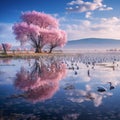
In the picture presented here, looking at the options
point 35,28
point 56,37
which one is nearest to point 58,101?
point 35,28

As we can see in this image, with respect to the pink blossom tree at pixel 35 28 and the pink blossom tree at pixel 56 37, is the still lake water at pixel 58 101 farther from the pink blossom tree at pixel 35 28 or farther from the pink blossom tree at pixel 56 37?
the pink blossom tree at pixel 56 37

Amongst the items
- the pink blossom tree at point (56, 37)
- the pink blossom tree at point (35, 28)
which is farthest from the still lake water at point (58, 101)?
the pink blossom tree at point (56, 37)

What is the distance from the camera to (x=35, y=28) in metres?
61.4

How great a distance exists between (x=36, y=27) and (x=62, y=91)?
44.8m

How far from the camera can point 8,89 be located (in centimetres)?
1903

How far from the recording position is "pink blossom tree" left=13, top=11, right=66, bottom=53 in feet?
206

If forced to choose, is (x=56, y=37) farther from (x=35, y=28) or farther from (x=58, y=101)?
(x=58, y=101)

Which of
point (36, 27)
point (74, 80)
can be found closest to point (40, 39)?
point (36, 27)

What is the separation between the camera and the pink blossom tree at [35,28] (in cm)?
6269

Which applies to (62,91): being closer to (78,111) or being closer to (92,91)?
(92,91)

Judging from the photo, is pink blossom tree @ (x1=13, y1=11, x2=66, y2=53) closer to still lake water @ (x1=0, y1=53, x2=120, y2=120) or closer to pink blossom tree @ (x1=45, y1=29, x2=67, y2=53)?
pink blossom tree @ (x1=45, y1=29, x2=67, y2=53)

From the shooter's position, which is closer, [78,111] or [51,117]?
[51,117]

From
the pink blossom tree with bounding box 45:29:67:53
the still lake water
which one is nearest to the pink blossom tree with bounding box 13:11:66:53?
the pink blossom tree with bounding box 45:29:67:53

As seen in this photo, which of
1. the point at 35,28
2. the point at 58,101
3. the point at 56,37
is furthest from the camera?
the point at 56,37
